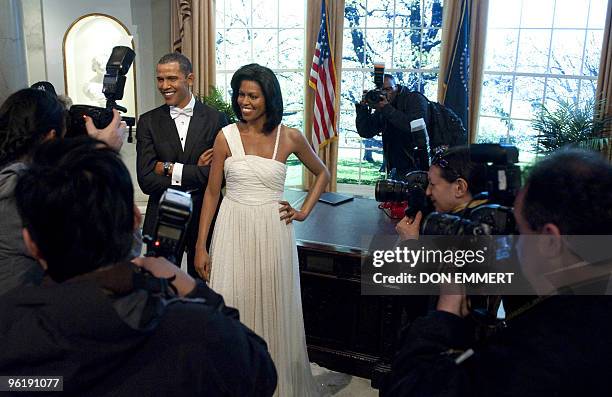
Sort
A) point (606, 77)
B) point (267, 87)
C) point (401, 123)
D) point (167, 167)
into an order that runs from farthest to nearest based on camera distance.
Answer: point (606, 77) < point (401, 123) < point (167, 167) < point (267, 87)

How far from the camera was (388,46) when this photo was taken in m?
5.56

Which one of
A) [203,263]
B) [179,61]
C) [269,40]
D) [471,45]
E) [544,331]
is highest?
[269,40]

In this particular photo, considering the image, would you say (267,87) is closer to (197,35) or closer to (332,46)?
(332,46)

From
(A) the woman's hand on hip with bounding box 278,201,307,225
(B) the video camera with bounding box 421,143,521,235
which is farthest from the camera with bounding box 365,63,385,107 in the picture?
(B) the video camera with bounding box 421,143,521,235

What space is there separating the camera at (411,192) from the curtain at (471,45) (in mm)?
3263

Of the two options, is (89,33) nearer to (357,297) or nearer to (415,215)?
(357,297)

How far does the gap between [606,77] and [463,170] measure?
3555mm

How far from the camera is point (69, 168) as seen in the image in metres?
0.91

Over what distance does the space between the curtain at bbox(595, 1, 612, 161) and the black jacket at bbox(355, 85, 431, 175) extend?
1.92m

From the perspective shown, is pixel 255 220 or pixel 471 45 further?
pixel 471 45

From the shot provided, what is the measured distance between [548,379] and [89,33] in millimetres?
5441

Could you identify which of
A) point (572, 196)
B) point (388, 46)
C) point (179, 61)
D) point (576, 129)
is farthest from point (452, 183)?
point (388, 46)

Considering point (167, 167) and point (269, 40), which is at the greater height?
point (269, 40)

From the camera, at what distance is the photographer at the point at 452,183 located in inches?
67.1
